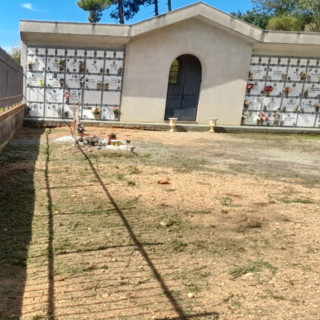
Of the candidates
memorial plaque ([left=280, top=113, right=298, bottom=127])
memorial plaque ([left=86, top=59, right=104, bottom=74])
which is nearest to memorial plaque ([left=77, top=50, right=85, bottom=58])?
memorial plaque ([left=86, top=59, right=104, bottom=74])

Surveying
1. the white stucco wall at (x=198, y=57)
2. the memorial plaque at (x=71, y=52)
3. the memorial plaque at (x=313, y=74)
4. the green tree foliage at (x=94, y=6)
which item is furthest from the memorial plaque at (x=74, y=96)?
the green tree foliage at (x=94, y=6)

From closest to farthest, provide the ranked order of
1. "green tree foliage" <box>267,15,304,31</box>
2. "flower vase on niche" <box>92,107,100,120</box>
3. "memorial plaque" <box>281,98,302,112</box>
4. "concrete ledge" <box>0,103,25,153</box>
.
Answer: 1. "concrete ledge" <box>0,103,25,153</box>
2. "flower vase on niche" <box>92,107,100,120</box>
3. "memorial plaque" <box>281,98,302,112</box>
4. "green tree foliage" <box>267,15,304,31</box>

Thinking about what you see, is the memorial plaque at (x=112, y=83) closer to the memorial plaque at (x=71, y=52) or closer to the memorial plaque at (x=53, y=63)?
the memorial plaque at (x=71, y=52)

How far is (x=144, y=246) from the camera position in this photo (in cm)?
325

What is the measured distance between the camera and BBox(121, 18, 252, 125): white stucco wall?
12.7 m

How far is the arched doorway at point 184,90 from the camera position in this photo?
A: 1429cm

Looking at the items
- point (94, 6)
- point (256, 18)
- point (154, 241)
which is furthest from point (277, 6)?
point (154, 241)

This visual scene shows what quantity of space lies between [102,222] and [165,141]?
6724 mm

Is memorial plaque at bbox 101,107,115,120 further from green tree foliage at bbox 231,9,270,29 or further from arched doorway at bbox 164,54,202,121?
green tree foliage at bbox 231,9,270,29

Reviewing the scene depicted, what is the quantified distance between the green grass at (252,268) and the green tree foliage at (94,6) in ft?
103

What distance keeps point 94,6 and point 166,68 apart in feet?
71.4

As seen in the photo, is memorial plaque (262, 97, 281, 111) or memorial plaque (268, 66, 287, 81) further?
memorial plaque (262, 97, 281, 111)

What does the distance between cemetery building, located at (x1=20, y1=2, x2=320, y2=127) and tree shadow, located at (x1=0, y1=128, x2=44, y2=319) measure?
21.1 ft

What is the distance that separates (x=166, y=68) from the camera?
42.4 ft
